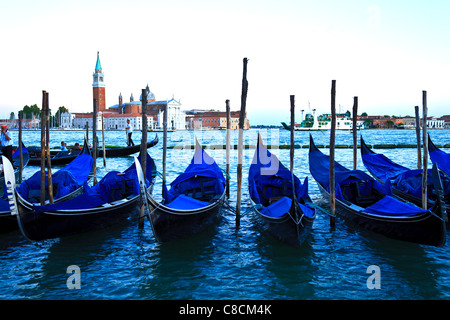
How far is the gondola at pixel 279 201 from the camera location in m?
3.83

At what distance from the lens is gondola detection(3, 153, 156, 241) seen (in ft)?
12.3

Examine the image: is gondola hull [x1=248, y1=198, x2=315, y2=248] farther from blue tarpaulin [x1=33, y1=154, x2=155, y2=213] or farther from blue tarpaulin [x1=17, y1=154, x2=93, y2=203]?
blue tarpaulin [x1=17, y1=154, x2=93, y2=203]

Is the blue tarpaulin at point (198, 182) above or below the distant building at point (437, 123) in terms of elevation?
below

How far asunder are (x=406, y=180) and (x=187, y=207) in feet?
11.2

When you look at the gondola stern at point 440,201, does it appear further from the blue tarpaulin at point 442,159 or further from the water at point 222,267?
the blue tarpaulin at point 442,159

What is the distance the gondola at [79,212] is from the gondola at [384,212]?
2820 millimetres

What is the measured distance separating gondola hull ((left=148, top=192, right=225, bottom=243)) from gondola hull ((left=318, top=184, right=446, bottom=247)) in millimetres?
1768

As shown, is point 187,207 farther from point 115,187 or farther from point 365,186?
point 365,186

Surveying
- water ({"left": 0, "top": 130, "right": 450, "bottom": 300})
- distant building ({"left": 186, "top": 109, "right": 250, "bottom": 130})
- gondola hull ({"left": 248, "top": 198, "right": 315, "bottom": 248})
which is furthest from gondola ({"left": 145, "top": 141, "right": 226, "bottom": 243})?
distant building ({"left": 186, "top": 109, "right": 250, "bottom": 130})

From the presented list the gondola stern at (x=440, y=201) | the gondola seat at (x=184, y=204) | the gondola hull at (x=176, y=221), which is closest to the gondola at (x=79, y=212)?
the gondola seat at (x=184, y=204)

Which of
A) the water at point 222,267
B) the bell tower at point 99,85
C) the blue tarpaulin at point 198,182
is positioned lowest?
the water at point 222,267

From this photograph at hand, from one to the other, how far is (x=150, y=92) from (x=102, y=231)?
84.7m
